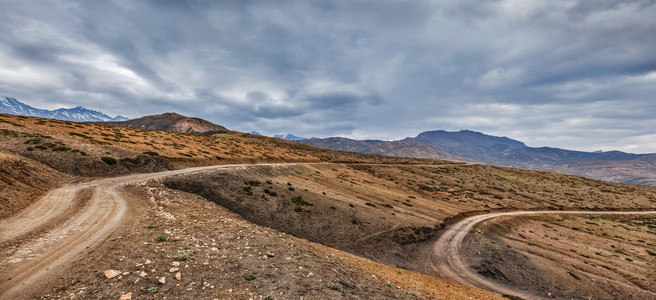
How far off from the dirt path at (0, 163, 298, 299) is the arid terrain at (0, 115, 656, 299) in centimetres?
9

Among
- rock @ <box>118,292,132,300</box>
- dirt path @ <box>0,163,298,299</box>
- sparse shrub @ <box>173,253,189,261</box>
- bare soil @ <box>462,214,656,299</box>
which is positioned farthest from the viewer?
bare soil @ <box>462,214,656,299</box>

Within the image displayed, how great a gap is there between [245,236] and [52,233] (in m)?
10.7

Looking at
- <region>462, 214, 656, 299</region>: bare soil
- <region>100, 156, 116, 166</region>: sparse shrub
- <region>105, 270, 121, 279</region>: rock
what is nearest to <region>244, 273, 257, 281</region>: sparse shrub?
<region>105, 270, 121, 279</region>: rock

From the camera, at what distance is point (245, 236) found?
1781cm

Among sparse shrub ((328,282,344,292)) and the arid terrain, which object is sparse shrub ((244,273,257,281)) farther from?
sparse shrub ((328,282,344,292))

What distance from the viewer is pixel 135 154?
35.9m

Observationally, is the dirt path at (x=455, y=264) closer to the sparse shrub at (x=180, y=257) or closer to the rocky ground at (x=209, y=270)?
the rocky ground at (x=209, y=270)

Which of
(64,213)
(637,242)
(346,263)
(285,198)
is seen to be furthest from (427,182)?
(64,213)

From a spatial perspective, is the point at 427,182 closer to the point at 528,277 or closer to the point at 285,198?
the point at 528,277

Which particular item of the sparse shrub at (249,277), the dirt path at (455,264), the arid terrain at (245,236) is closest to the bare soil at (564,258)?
the arid terrain at (245,236)

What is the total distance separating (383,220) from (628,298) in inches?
1055

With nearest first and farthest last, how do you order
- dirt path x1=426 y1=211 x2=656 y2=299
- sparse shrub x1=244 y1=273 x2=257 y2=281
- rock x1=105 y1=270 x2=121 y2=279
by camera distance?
rock x1=105 y1=270 x2=121 y2=279 → sparse shrub x1=244 y1=273 x2=257 y2=281 → dirt path x1=426 y1=211 x2=656 y2=299

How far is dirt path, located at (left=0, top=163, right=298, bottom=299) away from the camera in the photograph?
10.4 m

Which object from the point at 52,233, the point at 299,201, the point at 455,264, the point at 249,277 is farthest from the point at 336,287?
the point at 455,264
